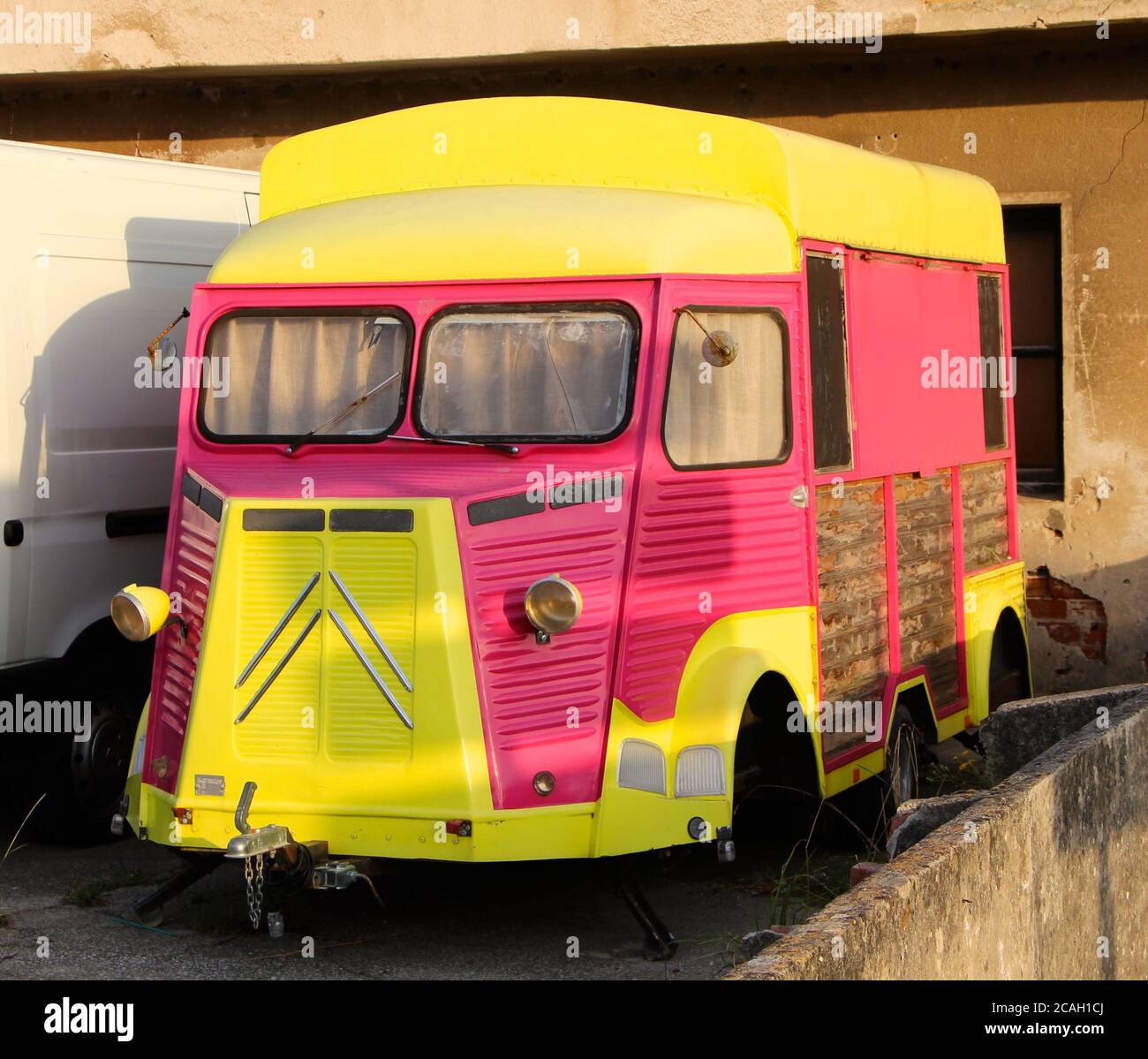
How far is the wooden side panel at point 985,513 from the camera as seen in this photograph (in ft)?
29.5

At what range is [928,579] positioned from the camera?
8398 millimetres

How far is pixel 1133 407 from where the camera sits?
35.1 feet

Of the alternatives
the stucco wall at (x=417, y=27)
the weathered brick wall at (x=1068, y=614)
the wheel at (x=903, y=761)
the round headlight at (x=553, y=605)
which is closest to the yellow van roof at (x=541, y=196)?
the round headlight at (x=553, y=605)

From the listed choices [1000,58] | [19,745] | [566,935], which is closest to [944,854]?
[566,935]

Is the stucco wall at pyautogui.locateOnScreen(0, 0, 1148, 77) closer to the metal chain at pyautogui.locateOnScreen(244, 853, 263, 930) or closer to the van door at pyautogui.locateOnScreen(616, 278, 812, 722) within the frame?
the van door at pyautogui.locateOnScreen(616, 278, 812, 722)

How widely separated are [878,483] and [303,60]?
5.24 metres

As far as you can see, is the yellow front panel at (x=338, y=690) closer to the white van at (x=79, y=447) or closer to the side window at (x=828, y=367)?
the white van at (x=79, y=447)

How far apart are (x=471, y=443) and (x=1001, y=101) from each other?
18.5 ft

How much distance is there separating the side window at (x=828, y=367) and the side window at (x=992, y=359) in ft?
6.67

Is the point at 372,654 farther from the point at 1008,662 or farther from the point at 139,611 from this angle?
the point at 1008,662

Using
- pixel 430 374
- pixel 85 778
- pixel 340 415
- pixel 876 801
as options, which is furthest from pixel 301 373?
pixel 876 801
